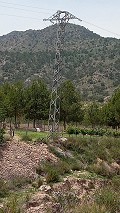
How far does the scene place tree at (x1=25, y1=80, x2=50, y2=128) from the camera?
164ft

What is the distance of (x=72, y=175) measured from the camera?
3244 cm

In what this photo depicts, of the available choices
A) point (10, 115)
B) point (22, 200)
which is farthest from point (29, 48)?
point (22, 200)

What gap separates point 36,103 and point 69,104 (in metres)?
5.41

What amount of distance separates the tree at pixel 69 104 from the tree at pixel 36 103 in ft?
9.06

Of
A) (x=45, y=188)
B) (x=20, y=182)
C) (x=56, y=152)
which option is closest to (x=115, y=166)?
(x=56, y=152)

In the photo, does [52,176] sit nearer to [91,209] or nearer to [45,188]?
[45,188]

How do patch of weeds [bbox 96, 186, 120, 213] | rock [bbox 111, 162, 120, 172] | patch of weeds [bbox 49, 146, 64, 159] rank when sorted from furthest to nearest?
1. rock [bbox 111, 162, 120, 172]
2. patch of weeds [bbox 49, 146, 64, 159]
3. patch of weeds [bbox 96, 186, 120, 213]

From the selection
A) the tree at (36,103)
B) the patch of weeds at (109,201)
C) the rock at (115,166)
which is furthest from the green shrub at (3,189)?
the tree at (36,103)

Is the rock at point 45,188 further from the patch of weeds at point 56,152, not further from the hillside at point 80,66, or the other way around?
the hillside at point 80,66

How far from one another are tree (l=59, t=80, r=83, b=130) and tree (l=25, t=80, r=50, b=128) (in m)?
2.76

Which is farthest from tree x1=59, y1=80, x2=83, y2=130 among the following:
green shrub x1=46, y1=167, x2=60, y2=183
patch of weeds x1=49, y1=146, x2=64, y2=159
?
green shrub x1=46, y1=167, x2=60, y2=183

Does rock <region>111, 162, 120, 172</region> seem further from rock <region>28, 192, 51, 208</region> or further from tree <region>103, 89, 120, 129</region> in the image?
tree <region>103, 89, 120, 129</region>

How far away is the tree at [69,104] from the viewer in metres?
53.1

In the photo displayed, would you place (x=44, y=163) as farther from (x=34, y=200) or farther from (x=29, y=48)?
(x=29, y=48)
